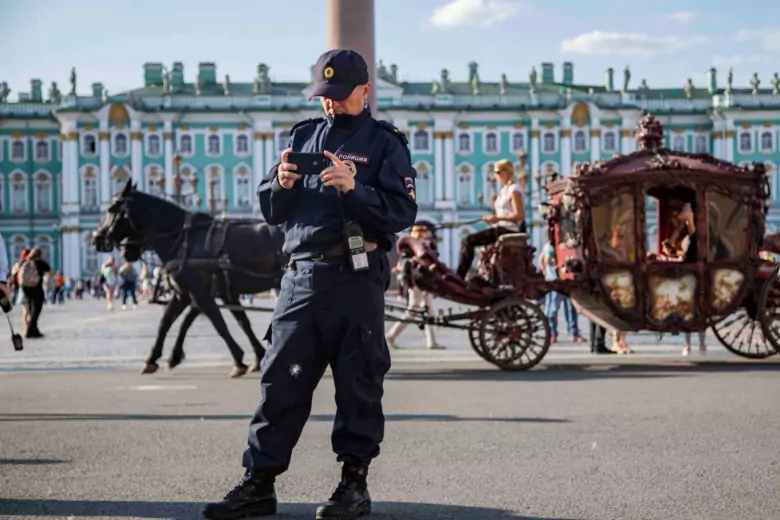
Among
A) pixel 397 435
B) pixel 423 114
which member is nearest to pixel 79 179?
pixel 423 114

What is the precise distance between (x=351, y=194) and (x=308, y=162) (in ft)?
0.54

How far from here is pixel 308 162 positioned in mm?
3953

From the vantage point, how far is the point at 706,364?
430 inches

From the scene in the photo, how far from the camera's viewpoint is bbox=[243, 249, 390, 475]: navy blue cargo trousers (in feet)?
13.3

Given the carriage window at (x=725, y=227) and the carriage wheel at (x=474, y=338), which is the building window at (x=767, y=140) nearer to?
the carriage window at (x=725, y=227)

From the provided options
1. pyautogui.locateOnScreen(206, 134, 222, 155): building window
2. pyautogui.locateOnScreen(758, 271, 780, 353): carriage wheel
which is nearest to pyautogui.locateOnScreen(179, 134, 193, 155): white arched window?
pyautogui.locateOnScreen(206, 134, 222, 155): building window

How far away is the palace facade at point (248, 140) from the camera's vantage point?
238 feet

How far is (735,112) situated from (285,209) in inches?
2947

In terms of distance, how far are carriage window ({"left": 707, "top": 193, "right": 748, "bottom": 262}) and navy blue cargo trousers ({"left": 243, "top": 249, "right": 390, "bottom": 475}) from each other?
22.7ft

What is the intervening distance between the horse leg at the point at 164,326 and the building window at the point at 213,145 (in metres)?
63.9

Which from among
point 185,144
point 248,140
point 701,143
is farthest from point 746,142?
point 185,144

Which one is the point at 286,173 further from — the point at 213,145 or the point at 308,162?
the point at 213,145

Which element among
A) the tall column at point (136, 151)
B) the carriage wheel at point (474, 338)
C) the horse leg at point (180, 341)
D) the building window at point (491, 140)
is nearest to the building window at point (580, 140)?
the building window at point (491, 140)

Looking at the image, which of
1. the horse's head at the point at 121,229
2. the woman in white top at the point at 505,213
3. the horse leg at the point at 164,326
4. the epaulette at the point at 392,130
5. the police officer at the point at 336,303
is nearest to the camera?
the police officer at the point at 336,303
